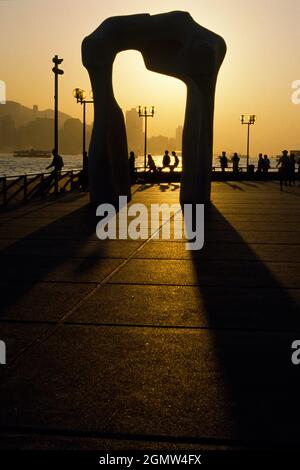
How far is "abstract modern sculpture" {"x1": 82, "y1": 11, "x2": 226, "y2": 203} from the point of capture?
1766cm

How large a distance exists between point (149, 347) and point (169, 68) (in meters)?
15.5

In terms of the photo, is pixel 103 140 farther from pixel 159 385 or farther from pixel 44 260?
pixel 159 385

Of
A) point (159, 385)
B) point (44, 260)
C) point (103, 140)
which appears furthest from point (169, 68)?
point (159, 385)

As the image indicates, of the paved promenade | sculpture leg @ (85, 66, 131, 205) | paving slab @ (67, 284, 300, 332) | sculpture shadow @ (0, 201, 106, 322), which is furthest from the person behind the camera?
sculpture leg @ (85, 66, 131, 205)

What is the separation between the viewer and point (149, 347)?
4.98 m

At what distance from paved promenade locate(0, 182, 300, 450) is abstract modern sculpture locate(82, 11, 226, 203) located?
8.41 m

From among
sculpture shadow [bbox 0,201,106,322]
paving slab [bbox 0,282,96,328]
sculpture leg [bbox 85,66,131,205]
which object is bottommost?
paving slab [bbox 0,282,96,328]

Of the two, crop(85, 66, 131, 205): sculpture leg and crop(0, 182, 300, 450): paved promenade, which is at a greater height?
crop(85, 66, 131, 205): sculpture leg

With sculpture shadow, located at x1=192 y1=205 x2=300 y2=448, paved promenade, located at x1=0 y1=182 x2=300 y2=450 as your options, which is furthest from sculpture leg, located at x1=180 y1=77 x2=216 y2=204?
sculpture shadow, located at x1=192 y1=205 x2=300 y2=448

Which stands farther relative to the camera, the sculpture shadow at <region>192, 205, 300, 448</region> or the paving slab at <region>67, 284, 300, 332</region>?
the paving slab at <region>67, 284, 300, 332</region>

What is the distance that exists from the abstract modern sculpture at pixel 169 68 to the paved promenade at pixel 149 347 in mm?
8413

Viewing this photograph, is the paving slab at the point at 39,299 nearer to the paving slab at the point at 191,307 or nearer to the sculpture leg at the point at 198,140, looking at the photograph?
the paving slab at the point at 191,307

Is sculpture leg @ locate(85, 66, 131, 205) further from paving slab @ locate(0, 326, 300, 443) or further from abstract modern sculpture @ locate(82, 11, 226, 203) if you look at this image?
paving slab @ locate(0, 326, 300, 443)

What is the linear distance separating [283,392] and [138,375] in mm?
981
